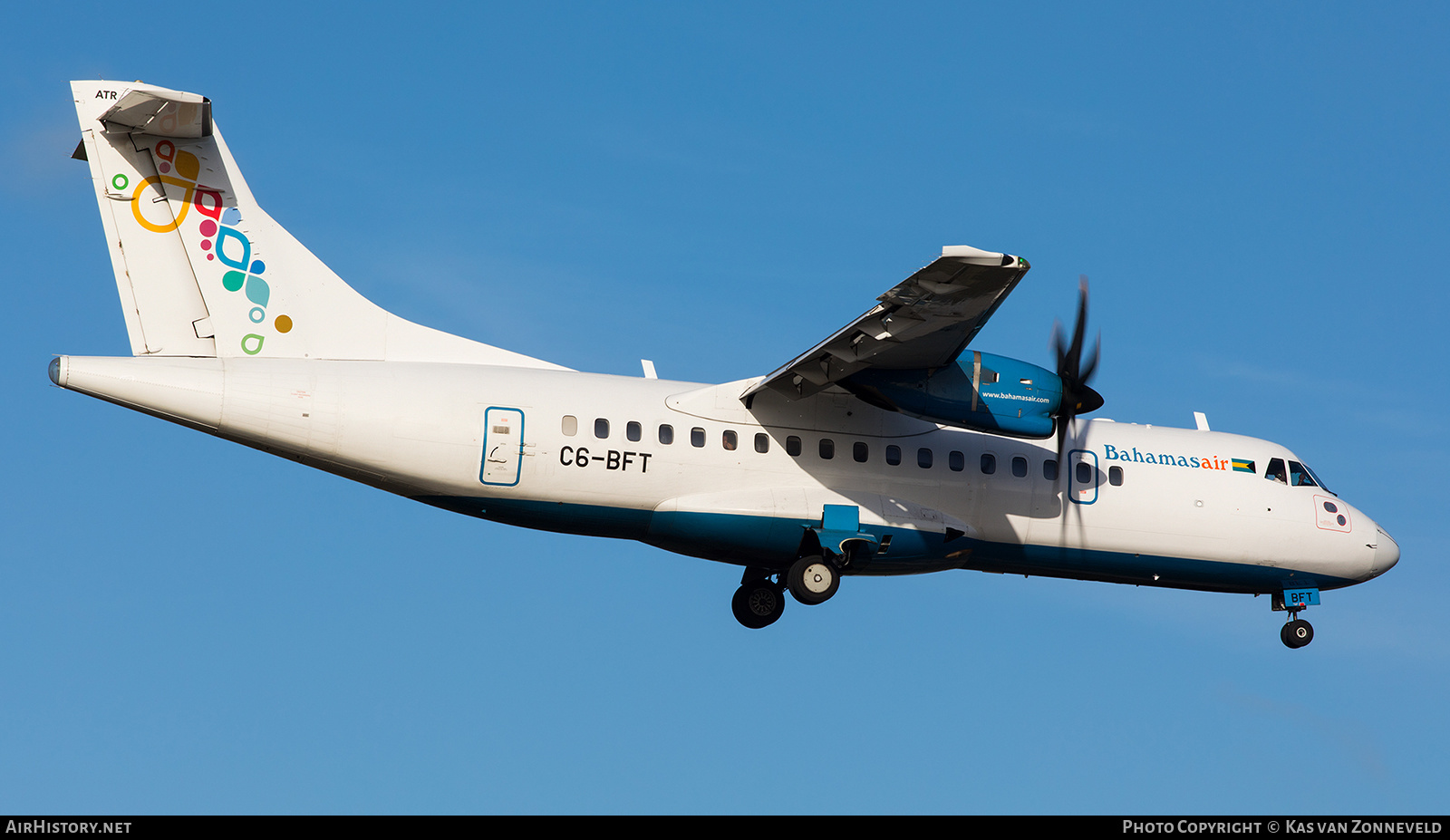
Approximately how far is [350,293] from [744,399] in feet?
18.5

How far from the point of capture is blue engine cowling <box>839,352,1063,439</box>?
19.1 meters

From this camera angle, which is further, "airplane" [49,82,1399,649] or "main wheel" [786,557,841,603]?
"main wheel" [786,557,841,603]

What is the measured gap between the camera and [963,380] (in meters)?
19.1

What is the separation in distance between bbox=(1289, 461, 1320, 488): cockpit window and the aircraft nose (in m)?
1.40

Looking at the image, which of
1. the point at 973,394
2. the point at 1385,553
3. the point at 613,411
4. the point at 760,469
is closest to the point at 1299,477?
the point at 1385,553

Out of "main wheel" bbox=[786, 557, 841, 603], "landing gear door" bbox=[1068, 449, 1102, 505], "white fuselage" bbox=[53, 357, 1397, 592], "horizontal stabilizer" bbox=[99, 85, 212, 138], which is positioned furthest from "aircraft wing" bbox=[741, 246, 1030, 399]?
"horizontal stabilizer" bbox=[99, 85, 212, 138]

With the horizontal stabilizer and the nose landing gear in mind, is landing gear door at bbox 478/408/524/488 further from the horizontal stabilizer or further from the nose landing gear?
the nose landing gear

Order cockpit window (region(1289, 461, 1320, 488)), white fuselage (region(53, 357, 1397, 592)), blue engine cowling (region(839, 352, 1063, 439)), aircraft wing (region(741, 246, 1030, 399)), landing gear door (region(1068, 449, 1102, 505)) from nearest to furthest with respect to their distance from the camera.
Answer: aircraft wing (region(741, 246, 1030, 399)) → white fuselage (region(53, 357, 1397, 592)) → blue engine cowling (region(839, 352, 1063, 439)) → landing gear door (region(1068, 449, 1102, 505)) → cockpit window (region(1289, 461, 1320, 488))

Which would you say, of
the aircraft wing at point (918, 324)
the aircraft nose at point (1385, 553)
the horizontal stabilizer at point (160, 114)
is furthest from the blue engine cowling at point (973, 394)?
the horizontal stabilizer at point (160, 114)

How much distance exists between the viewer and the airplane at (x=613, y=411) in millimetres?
18062

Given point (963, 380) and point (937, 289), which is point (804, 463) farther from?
point (937, 289)

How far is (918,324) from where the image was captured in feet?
57.5

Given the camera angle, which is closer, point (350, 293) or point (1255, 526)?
point (350, 293)
